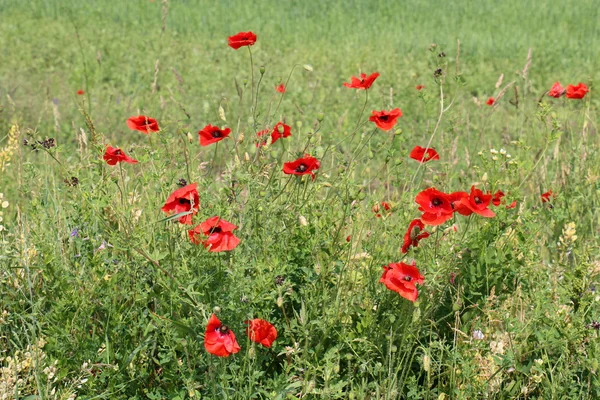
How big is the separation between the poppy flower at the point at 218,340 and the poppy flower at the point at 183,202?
0.30 metres

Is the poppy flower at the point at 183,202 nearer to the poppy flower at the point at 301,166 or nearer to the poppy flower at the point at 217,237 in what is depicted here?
the poppy flower at the point at 217,237

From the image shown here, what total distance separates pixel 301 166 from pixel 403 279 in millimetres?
448

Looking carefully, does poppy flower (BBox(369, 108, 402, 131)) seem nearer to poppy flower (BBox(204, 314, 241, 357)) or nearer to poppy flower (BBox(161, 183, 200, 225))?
poppy flower (BBox(161, 183, 200, 225))

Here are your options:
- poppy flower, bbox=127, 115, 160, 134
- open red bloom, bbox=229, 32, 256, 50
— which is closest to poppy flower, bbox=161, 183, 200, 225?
poppy flower, bbox=127, 115, 160, 134

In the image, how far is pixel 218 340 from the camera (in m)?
1.64

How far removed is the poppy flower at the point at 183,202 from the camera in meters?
1.79

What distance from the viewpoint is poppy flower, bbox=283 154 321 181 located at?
1.97 meters

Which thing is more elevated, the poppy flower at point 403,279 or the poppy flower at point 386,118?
the poppy flower at point 386,118

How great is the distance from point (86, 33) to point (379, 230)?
7029mm

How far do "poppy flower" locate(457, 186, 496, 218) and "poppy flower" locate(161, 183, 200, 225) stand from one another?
0.68 metres

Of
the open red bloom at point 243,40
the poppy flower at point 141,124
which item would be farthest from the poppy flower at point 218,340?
the open red bloom at point 243,40

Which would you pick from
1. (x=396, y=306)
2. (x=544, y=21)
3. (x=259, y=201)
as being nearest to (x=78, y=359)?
(x=259, y=201)

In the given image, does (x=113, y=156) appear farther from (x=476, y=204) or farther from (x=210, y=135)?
(x=476, y=204)

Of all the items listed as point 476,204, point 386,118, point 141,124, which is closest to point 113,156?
point 141,124
